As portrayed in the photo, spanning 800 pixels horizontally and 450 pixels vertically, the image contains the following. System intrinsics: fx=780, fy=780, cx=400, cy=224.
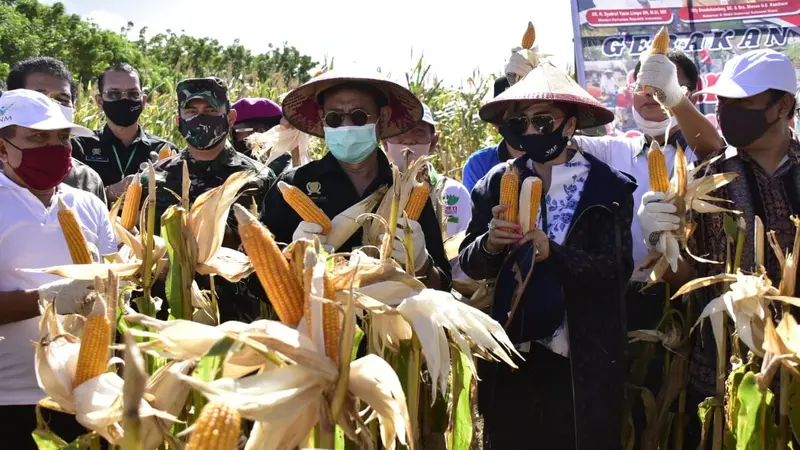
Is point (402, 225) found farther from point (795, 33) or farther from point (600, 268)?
point (795, 33)

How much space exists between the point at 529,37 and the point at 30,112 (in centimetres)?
270

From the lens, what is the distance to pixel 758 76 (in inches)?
123

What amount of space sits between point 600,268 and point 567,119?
651 millimetres

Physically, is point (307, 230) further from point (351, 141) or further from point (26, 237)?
point (26, 237)

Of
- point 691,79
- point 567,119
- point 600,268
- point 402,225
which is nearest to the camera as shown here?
point 402,225

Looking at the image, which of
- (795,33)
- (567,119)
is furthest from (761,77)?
(795,33)

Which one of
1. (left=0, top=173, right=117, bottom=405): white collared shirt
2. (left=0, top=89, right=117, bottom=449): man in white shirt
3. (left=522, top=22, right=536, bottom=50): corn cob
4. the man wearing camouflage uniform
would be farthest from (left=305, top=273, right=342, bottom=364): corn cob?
(left=522, top=22, right=536, bottom=50): corn cob

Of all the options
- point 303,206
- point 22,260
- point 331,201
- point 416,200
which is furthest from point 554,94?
point 22,260

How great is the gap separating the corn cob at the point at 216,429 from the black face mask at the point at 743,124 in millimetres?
2516

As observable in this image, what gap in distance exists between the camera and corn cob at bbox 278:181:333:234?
2801mm

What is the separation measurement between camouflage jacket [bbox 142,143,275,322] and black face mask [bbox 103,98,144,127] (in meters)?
1.11

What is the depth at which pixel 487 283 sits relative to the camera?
344 cm

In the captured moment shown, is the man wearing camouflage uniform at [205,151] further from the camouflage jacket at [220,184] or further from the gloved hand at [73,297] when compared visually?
the gloved hand at [73,297]

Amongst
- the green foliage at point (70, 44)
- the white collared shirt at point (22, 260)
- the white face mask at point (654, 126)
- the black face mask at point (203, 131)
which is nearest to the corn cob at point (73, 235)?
the white collared shirt at point (22, 260)
